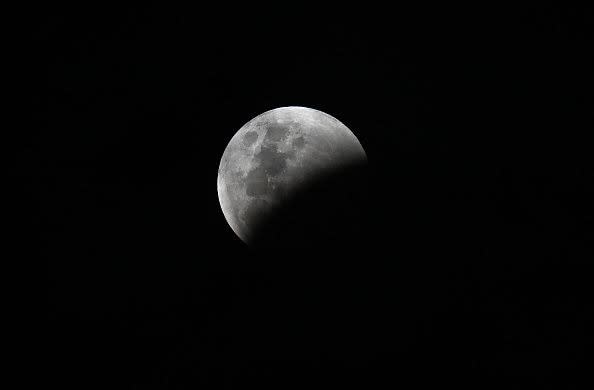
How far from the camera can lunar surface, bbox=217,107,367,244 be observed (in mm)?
5590

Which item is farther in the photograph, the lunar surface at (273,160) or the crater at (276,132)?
the crater at (276,132)

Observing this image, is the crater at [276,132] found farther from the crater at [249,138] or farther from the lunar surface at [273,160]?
the crater at [249,138]

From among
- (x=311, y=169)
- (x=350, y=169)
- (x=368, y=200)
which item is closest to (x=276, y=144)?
(x=311, y=169)

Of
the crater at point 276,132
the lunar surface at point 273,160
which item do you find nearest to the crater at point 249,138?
the lunar surface at point 273,160

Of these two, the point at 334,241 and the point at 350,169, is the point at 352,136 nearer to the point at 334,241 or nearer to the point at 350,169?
the point at 350,169

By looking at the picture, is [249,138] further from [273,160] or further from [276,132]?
[273,160]

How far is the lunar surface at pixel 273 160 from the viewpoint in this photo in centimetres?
559

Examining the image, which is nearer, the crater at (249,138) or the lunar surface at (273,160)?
the lunar surface at (273,160)

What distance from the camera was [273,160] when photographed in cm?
560

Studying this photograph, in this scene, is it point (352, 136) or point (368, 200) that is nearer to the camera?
point (368, 200)

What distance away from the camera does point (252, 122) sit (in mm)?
6109

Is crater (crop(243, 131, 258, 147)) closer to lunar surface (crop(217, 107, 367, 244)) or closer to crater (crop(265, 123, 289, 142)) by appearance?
lunar surface (crop(217, 107, 367, 244))

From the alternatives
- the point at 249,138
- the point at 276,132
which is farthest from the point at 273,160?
the point at 249,138

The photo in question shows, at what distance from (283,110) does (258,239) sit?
172cm
